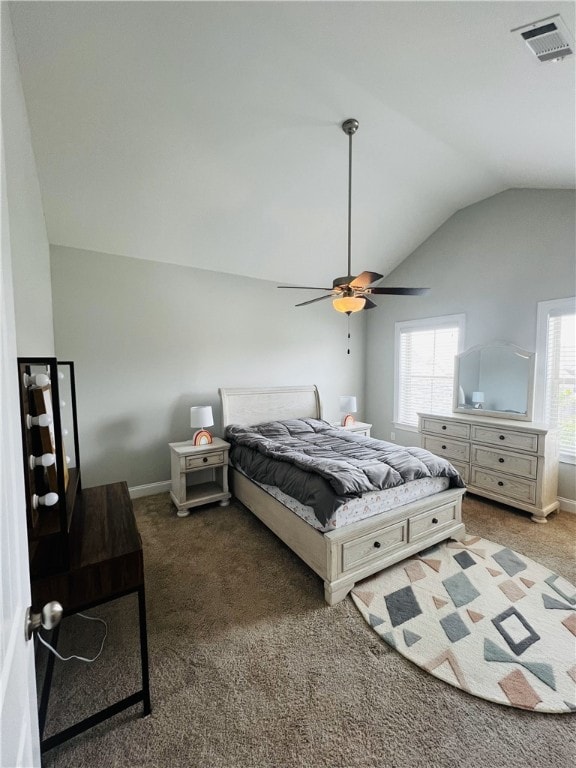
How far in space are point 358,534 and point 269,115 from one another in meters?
3.07

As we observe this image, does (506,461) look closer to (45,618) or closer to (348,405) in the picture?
(348,405)

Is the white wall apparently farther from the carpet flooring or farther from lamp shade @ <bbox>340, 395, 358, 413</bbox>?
lamp shade @ <bbox>340, 395, 358, 413</bbox>

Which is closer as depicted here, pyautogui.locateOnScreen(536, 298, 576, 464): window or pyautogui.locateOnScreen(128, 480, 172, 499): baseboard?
pyautogui.locateOnScreen(536, 298, 576, 464): window

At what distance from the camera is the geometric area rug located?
153 cm

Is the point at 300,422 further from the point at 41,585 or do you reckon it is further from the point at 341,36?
the point at 341,36

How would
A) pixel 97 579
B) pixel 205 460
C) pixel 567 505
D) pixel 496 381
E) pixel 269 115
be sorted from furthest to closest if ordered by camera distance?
pixel 496 381 < pixel 205 460 < pixel 567 505 < pixel 269 115 < pixel 97 579

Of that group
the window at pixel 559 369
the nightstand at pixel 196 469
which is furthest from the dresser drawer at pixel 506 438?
the nightstand at pixel 196 469

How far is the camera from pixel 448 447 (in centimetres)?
371

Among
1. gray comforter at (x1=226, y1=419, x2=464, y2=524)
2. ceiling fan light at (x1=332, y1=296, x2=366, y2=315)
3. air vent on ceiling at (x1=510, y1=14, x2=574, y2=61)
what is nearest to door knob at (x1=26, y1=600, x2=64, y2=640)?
gray comforter at (x1=226, y1=419, x2=464, y2=524)

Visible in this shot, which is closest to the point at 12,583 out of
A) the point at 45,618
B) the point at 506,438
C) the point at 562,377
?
the point at 45,618

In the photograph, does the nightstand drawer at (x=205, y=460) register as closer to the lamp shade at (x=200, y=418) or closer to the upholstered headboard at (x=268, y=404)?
the lamp shade at (x=200, y=418)

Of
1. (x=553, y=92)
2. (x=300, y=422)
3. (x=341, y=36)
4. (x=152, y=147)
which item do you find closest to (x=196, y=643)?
(x=300, y=422)

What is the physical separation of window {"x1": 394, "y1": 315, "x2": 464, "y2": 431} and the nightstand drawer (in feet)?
9.45

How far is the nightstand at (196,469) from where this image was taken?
320 cm
